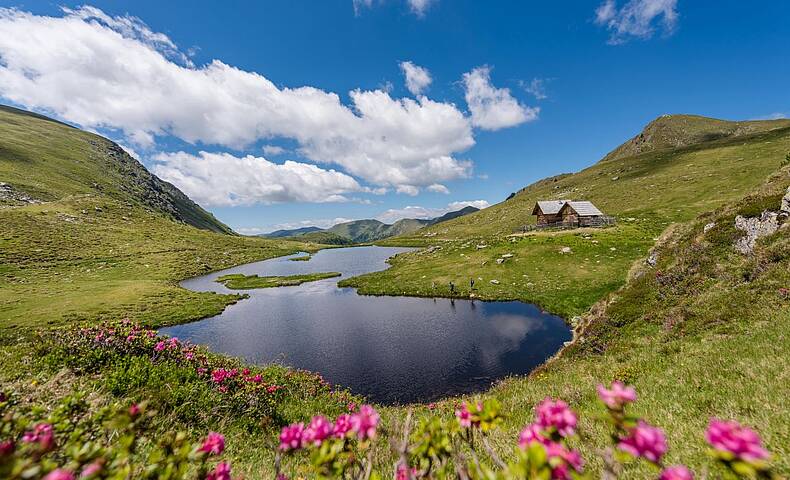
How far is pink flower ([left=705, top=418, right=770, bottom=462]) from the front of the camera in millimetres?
1715

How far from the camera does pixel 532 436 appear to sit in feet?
8.61

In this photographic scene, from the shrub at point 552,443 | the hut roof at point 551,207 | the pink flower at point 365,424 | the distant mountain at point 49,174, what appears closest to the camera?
the shrub at point 552,443

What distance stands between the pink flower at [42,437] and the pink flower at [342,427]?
2.33 meters

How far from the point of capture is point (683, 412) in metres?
7.01

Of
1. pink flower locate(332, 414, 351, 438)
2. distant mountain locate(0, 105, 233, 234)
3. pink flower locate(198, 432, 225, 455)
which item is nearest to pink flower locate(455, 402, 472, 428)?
pink flower locate(332, 414, 351, 438)

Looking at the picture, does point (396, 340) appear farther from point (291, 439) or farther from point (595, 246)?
point (595, 246)

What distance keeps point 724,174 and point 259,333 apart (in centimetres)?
11728

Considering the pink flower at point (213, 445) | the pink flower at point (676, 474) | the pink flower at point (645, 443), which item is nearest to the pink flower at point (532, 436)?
the pink flower at point (645, 443)

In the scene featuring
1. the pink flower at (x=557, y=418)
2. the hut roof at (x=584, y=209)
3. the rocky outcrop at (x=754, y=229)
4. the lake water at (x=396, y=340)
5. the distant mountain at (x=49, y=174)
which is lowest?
the lake water at (x=396, y=340)

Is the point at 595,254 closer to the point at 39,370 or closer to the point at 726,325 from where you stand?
the point at 726,325

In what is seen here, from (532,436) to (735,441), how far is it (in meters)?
1.26

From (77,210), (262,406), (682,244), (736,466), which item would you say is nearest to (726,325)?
(682,244)

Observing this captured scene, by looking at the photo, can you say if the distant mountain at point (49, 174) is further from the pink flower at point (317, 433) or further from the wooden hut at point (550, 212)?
the wooden hut at point (550, 212)

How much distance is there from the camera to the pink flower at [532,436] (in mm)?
2465
